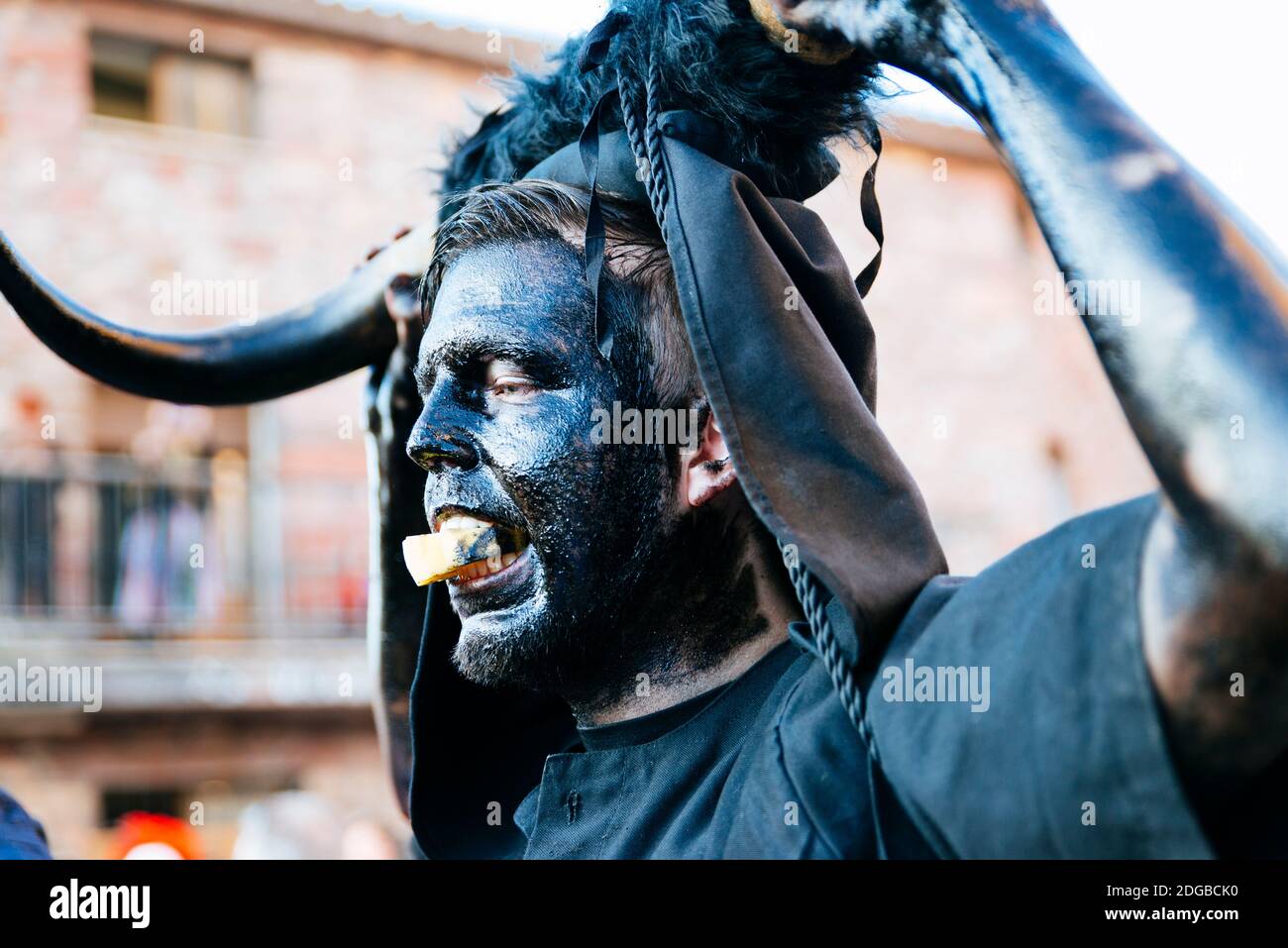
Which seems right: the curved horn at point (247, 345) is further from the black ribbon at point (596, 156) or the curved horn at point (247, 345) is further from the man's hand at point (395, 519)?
the black ribbon at point (596, 156)

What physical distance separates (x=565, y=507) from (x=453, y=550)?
0.18 m

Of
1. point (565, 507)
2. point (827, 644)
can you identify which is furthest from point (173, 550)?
point (827, 644)

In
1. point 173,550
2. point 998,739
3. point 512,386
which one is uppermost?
point 512,386

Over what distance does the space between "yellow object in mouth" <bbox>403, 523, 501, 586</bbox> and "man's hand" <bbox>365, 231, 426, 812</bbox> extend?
0.49m

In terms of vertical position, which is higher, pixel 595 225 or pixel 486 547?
pixel 595 225

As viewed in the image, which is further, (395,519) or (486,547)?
(395,519)

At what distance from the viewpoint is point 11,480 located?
39.0 ft

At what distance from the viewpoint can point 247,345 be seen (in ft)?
8.54

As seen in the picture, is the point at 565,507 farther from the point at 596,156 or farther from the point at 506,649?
the point at 596,156

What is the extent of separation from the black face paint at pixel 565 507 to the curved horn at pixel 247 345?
37 cm
